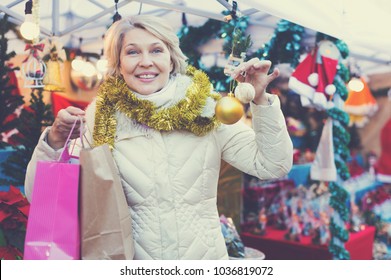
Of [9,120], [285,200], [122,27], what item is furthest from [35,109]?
[285,200]

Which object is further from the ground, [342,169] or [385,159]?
[342,169]

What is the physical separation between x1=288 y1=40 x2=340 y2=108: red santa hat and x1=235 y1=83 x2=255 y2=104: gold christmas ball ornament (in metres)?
A: 1.62

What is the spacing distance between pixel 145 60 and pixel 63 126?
0.33 metres

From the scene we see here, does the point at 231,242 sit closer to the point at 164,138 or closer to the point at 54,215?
the point at 164,138

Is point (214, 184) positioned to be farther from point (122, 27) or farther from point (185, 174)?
point (122, 27)

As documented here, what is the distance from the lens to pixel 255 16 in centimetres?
289

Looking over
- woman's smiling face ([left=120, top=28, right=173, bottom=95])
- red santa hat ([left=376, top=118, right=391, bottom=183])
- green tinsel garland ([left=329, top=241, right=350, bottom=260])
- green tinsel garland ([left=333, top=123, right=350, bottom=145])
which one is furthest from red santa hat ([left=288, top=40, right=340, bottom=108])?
red santa hat ([left=376, top=118, right=391, bottom=183])

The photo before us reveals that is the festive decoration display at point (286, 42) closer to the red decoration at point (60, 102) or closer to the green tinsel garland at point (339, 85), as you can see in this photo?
the green tinsel garland at point (339, 85)

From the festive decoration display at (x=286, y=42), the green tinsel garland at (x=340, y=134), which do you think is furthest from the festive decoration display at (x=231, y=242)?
the festive decoration display at (x=286, y=42)

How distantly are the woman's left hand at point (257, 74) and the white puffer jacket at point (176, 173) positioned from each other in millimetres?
40

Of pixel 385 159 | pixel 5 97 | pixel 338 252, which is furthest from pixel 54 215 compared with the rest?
pixel 385 159

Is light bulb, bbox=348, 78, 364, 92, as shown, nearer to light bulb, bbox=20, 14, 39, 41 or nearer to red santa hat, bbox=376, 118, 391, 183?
red santa hat, bbox=376, 118, 391, 183

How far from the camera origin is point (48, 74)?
9.78 ft
